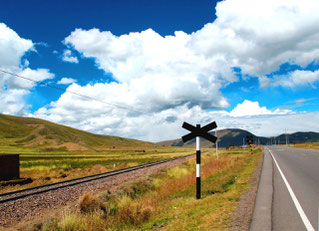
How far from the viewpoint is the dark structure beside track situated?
2262cm

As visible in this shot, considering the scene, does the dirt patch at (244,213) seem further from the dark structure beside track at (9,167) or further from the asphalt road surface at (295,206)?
the dark structure beside track at (9,167)

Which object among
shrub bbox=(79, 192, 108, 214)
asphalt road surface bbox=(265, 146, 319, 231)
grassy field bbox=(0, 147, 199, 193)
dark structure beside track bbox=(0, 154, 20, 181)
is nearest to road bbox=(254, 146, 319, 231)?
asphalt road surface bbox=(265, 146, 319, 231)

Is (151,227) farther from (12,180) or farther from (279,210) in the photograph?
(12,180)

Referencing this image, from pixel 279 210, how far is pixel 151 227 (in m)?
3.77

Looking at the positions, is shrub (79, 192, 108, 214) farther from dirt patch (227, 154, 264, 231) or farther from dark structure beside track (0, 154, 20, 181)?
dark structure beside track (0, 154, 20, 181)

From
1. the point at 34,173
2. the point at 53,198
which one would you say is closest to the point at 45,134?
the point at 34,173

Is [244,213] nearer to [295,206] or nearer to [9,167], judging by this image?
[295,206]

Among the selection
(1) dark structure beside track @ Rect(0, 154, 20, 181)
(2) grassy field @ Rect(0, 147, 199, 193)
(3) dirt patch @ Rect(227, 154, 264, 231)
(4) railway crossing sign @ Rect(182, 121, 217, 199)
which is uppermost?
(4) railway crossing sign @ Rect(182, 121, 217, 199)

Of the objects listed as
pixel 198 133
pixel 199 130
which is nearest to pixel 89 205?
pixel 198 133

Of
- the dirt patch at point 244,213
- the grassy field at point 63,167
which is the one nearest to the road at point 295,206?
the dirt patch at point 244,213

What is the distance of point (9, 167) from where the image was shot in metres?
23.1

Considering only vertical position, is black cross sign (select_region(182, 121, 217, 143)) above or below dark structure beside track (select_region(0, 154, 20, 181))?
above

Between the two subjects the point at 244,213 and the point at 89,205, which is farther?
the point at 89,205

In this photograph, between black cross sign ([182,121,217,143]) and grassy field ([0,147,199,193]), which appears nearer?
black cross sign ([182,121,217,143])
